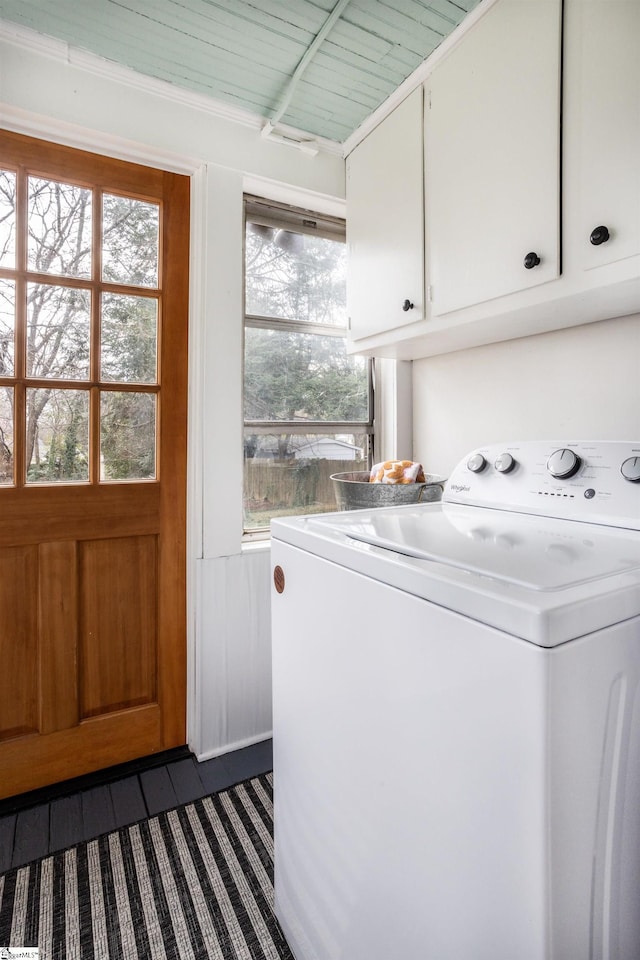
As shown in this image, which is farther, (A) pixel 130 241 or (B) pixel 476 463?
(A) pixel 130 241

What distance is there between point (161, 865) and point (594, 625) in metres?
1.43

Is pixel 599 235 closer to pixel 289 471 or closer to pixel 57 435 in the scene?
pixel 289 471

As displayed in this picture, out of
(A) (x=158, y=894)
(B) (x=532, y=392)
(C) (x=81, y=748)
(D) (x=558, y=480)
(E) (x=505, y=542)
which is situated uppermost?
(B) (x=532, y=392)

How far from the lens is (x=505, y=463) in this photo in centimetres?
126

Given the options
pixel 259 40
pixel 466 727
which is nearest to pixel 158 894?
pixel 466 727

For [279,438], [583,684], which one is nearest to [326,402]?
[279,438]

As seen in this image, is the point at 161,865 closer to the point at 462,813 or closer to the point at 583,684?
the point at 462,813

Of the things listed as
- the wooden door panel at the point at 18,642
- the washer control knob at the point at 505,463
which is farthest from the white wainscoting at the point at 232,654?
the washer control knob at the point at 505,463

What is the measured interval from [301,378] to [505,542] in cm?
142

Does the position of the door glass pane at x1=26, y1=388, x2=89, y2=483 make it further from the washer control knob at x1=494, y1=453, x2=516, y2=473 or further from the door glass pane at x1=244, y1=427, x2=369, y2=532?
the washer control knob at x1=494, y1=453, x2=516, y2=473

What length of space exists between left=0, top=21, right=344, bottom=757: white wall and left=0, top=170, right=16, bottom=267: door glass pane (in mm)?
243

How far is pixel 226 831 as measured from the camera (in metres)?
1.49

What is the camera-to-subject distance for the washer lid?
2.21 feet

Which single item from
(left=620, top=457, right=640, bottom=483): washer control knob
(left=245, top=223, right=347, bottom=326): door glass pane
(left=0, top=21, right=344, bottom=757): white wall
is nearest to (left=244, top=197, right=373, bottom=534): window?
(left=245, top=223, right=347, bottom=326): door glass pane
